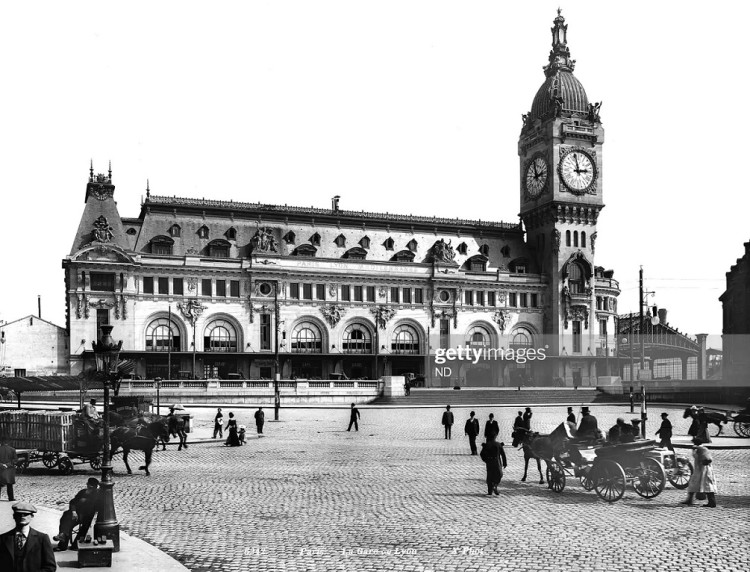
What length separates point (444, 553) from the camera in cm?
1398

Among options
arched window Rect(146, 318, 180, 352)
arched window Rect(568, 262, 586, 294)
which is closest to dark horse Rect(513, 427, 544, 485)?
arched window Rect(146, 318, 180, 352)

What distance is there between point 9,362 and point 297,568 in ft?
226

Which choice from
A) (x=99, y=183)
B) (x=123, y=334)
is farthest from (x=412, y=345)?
(x=99, y=183)

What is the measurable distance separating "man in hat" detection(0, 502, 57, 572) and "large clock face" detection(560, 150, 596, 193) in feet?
282

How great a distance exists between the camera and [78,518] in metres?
14.7

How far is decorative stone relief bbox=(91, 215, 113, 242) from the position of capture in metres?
75.0

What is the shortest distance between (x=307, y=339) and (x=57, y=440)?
5792 cm

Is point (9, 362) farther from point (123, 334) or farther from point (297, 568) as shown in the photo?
point (297, 568)

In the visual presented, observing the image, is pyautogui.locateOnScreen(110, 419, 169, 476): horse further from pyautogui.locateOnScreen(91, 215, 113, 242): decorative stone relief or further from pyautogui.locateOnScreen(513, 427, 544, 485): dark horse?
pyautogui.locateOnScreen(91, 215, 113, 242): decorative stone relief

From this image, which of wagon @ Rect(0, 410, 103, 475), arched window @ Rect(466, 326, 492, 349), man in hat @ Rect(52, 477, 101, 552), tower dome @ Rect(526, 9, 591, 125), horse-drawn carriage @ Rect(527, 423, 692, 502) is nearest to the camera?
man in hat @ Rect(52, 477, 101, 552)

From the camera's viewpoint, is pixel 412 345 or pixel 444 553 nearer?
pixel 444 553

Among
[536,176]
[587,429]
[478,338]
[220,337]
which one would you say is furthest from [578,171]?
[587,429]

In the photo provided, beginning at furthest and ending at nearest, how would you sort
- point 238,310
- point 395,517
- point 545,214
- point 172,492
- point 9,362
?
1. point 545,214
2. point 238,310
3. point 9,362
4. point 172,492
5. point 395,517

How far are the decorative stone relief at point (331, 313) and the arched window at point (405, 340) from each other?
635 centimetres
